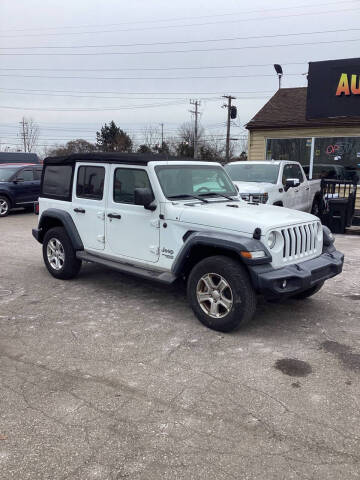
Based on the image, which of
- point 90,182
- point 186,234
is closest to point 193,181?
point 186,234

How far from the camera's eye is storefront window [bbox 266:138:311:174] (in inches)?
637

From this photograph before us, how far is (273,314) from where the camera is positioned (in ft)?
16.9

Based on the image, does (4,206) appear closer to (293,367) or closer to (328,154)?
(328,154)

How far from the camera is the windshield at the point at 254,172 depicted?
34.1 feet

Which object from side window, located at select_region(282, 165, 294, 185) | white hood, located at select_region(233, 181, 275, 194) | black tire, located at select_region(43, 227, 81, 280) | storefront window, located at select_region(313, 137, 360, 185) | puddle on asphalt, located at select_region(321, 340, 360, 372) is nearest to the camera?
puddle on asphalt, located at select_region(321, 340, 360, 372)

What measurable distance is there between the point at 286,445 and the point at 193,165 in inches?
146

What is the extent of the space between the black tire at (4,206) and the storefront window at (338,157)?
11.0 m

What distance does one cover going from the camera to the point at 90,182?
6.02 meters

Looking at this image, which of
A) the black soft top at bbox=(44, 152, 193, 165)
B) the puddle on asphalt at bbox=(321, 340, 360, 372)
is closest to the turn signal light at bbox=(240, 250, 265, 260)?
the puddle on asphalt at bbox=(321, 340, 360, 372)

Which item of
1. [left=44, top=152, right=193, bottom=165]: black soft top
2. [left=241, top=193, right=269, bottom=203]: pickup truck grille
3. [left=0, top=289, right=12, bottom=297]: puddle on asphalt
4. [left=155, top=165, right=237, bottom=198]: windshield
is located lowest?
[left=0, top=289, right=12, bottom=297]: puddle on asphalt

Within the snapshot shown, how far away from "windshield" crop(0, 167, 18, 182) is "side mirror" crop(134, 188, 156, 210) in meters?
11.0

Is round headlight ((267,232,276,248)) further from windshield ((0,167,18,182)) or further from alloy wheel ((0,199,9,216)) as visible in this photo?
windshield ((0,167,18,182))

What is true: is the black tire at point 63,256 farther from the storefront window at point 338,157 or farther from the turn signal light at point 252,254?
the storefront window at point 338,157

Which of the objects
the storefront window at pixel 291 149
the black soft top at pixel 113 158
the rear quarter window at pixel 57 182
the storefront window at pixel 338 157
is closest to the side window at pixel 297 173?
the storefront window at pixel 338 157
